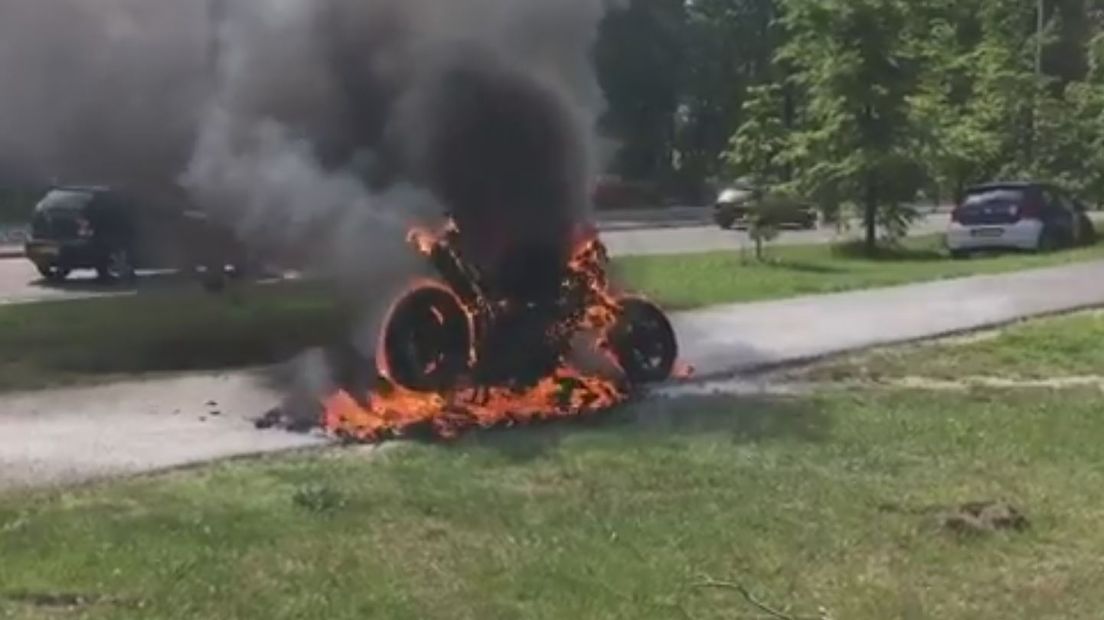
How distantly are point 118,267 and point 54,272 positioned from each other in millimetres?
1853

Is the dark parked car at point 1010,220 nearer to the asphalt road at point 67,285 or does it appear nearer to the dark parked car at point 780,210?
the dark parked car at point 780,210

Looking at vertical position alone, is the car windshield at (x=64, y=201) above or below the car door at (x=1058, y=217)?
above

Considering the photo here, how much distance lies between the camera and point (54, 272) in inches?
859

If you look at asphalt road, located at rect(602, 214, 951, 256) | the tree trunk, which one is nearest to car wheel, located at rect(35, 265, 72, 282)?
asphalt road, located at rect(602, 214, 951, 256)

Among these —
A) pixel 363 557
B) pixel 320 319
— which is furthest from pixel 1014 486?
pixel 320 319

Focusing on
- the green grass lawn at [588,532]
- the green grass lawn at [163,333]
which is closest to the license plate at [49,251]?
the green grass lawn at [163,333]

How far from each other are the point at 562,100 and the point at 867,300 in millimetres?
7593

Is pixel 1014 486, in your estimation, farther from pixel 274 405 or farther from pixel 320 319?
pixel 320 319

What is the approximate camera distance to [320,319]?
13094mm

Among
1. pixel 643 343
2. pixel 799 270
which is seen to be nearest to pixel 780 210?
pixel 799 270

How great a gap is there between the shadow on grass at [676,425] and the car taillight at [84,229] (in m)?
11.9

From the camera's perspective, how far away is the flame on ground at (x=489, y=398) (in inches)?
361

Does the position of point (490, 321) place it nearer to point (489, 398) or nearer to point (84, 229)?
point (489, 398)

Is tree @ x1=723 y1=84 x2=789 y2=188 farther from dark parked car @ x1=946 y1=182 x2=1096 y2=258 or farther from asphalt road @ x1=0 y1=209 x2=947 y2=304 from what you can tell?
dark parked car @ x1=946 y1=182 x2=1096 y2=258
